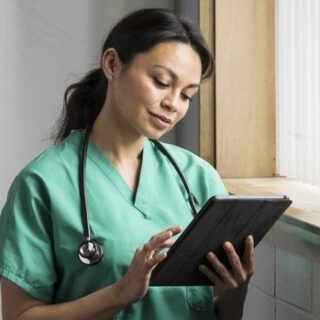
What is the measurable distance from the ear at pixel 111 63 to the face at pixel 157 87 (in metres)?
0.02

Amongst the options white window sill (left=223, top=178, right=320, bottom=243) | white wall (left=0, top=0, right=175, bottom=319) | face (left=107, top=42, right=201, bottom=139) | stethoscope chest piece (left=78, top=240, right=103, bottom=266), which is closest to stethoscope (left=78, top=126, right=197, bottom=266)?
stethoscope chest piece (left=78, top=240, right=103, bottom=266)

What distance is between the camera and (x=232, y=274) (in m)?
1.32

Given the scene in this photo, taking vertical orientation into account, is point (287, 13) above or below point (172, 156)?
above

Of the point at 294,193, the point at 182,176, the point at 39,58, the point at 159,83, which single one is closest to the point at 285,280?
the point at 294,193

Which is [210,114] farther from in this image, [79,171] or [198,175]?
[79,171]

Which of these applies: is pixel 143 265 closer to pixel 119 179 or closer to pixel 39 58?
pixel 119 179

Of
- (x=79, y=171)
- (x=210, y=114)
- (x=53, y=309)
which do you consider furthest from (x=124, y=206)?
(x=210, y=114)

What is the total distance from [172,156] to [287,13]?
0.86 m

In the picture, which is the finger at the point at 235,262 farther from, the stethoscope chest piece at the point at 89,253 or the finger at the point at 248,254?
the stethoscope chest piece at the point at 89,253

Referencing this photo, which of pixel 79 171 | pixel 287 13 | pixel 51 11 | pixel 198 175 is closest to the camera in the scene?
pixel 79 171

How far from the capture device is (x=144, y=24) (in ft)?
4.60

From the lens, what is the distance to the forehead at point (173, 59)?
1.35 metres

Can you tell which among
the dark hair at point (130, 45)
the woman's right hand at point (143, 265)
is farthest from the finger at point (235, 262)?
the dark hair at point (130, 45)

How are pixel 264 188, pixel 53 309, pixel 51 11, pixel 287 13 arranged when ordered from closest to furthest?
pixel 53 309, pixel 264 188, pixel 287 13, pixel 51 11
